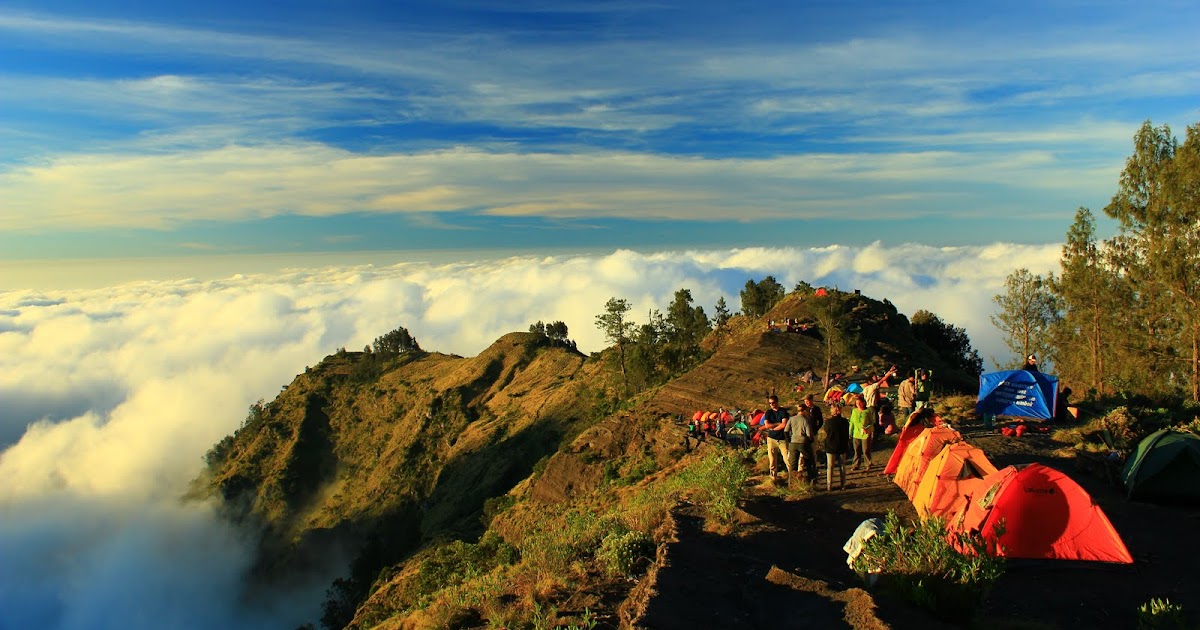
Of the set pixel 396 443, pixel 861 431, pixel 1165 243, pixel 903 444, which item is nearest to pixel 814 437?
pixel 861 431

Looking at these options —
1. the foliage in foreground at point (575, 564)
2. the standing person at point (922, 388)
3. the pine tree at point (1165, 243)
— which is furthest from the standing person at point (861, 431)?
the pine tree at point (1165, 243)

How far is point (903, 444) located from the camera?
39.8ft

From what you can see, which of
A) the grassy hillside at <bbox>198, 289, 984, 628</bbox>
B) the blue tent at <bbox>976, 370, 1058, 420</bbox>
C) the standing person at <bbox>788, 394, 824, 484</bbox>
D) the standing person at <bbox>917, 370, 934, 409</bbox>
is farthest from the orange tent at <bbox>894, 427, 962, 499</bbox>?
the blue tent at <bbox>976, 370, 1058, 420</bbox>

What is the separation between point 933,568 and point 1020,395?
497 inches

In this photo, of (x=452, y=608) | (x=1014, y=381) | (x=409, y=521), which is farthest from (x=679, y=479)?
(x=409, y=521)

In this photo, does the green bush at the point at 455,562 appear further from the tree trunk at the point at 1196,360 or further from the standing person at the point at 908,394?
the tree trunk at the point at 1196,360

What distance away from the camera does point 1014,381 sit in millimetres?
16797

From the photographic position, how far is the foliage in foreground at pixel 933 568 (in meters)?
6.36

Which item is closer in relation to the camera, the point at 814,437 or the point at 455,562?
the point at 814,437

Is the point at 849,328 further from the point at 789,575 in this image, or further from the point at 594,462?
the point at 789,575

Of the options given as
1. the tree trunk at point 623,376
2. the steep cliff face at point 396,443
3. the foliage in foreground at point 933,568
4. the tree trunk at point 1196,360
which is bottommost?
the steep cliff face at point 396,443

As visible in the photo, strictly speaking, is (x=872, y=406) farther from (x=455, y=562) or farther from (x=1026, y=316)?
(x=1026, y=316)

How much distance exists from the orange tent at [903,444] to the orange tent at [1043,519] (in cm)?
332

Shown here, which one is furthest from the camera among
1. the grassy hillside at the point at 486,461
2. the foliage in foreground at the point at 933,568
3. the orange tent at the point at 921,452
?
the grassy hillside at the point at 486,461
